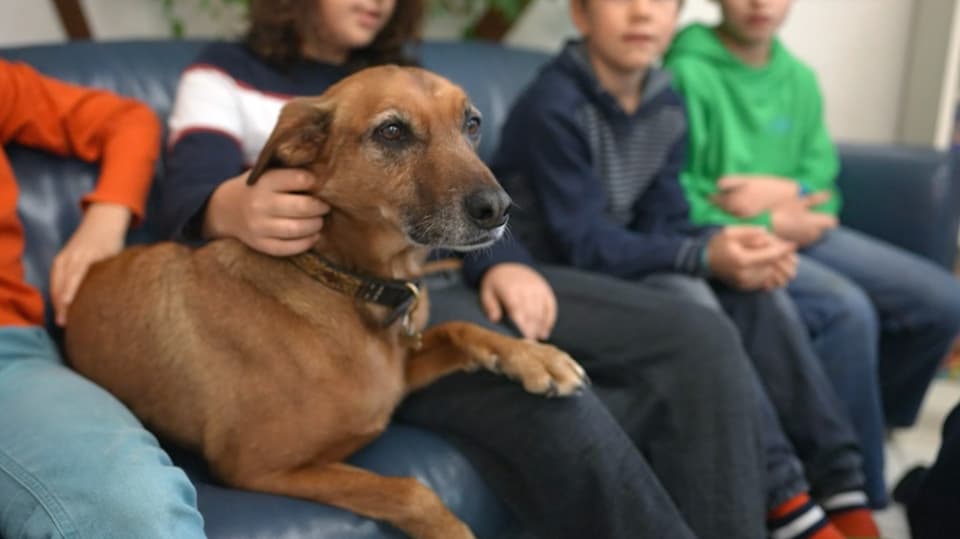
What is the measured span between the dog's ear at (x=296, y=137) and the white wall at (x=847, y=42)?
71.3 inches

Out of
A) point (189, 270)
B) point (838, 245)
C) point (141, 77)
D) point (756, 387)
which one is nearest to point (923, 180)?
point (838, 245)

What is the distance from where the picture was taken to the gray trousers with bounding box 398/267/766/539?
1129 mm

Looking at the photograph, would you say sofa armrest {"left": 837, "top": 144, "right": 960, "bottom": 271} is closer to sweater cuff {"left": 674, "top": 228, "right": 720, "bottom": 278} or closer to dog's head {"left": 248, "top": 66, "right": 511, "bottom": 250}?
sweater cuff {"left": 674, "top": 228, "right": 720, "bottom": 278}

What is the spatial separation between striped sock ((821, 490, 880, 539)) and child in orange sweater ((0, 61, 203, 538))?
3.83ft

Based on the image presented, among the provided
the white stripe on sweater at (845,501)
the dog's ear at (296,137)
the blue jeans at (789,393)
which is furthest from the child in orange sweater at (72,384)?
the white stripe on sweater at (845,501)

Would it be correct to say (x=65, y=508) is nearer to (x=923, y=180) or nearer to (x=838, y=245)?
(x=838, y=245)

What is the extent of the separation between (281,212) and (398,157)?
0.20m

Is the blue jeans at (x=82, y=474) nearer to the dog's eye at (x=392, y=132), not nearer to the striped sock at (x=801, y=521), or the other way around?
the dog's eye at (x=392, y=132)

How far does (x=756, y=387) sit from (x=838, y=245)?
0.85m

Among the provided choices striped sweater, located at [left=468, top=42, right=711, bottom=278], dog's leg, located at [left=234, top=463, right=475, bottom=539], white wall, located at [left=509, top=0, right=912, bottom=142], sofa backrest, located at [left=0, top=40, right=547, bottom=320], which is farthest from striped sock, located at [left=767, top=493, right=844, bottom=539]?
white wall, located at [left=509, top=0, right=912, bottom=142]

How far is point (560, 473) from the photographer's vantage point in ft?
3.72

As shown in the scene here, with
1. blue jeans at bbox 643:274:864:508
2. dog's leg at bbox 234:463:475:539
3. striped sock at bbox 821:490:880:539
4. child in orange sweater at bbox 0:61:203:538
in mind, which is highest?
child in orange sweater at bbox 0:61:203:538

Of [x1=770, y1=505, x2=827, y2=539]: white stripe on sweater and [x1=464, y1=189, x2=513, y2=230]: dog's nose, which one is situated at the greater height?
[x1=464, y1=189, x2=513, y2=230]: dog's nose

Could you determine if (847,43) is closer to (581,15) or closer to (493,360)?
(581,15)
